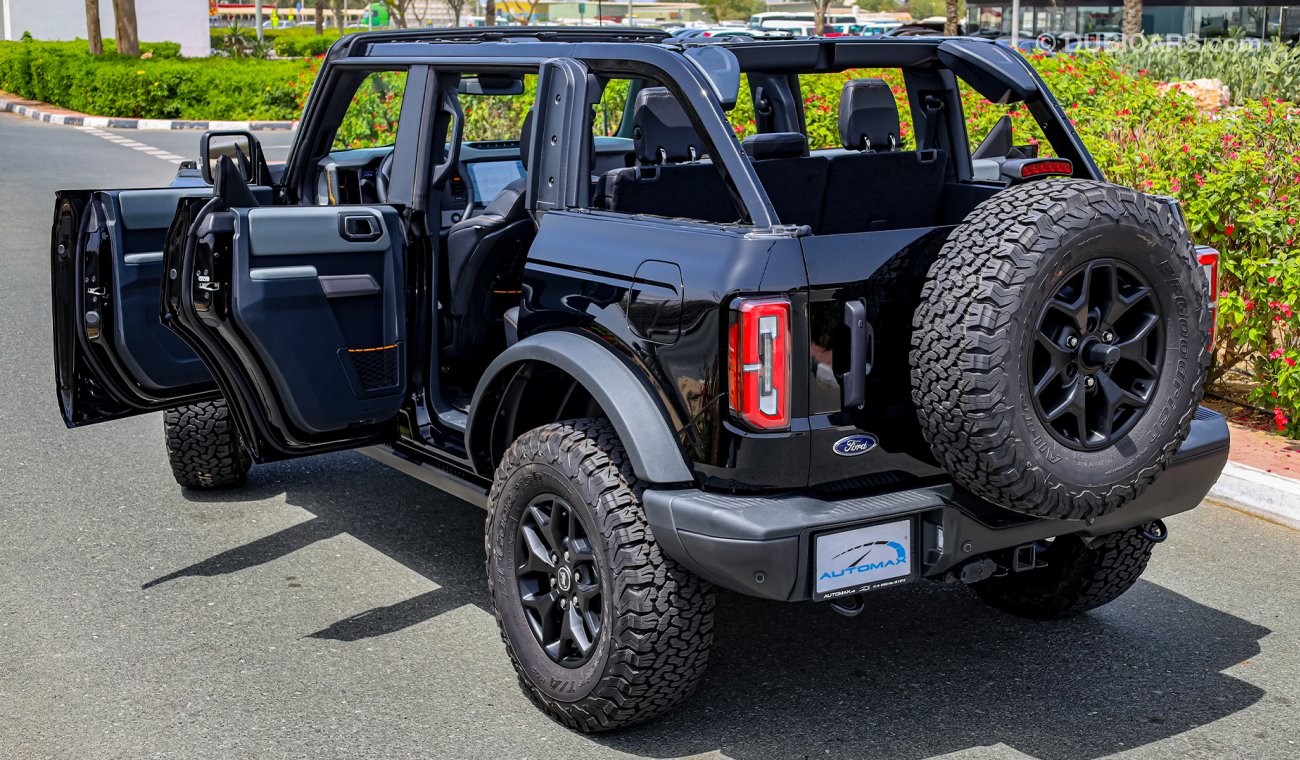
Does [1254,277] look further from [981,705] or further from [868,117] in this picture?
[981,705]

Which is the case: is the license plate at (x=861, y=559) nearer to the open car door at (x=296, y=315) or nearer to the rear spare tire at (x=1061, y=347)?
the rear spare tire at (x=1061, y=347)

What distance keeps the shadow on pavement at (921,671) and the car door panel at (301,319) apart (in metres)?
0.71

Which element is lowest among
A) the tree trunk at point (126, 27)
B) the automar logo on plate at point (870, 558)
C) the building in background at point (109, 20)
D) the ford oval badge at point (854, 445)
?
the automar logo on plate at point (870, 558)

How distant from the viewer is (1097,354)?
3.65m

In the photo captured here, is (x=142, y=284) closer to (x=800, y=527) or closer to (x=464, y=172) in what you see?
(x=464, y=172)

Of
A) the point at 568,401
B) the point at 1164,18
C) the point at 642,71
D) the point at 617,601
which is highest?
the point at 1164,18

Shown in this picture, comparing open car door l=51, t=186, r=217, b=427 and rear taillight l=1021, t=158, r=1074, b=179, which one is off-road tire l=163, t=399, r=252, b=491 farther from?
rear taillight l=1021, t=158, r=1074, b=179

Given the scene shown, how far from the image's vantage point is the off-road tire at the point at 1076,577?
186 inches

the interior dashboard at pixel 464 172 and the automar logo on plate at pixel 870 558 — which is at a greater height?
the interior dashboard at pixel 464 172

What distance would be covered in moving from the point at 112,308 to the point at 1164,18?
60144mm

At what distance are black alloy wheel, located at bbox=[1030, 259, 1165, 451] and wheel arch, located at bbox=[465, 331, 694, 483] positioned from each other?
3.05 ft

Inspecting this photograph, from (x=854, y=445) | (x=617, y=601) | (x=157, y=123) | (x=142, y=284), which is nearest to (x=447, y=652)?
(x=617, y=601)

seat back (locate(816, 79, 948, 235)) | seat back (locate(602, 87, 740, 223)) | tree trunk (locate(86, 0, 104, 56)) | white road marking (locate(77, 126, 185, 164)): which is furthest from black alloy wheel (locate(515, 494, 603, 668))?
tree trunk (locate(86, 0, 104, 56))

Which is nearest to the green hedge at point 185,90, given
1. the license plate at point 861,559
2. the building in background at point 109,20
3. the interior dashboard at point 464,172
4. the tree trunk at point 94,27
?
the tree trunk at point 94,27
